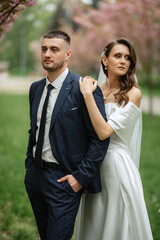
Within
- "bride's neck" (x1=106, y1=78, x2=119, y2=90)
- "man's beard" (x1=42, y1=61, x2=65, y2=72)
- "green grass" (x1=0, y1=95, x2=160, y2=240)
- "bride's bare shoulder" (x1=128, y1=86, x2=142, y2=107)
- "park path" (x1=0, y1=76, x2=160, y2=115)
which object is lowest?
"park path" (x1=0, y1=76, x2=160, y2=115)

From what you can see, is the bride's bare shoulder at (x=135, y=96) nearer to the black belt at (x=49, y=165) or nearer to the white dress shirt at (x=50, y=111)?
the white dress shirt at (x=50, y=111)

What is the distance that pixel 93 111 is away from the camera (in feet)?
7.68

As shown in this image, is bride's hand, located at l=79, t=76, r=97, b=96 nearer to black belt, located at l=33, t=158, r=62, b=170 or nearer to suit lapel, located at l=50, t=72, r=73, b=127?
suit lapel, located at l=50, t=72, r=73, b=127

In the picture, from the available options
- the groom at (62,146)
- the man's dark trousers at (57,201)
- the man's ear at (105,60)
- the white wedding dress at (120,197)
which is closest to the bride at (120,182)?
the white wedding dress at (120,197)

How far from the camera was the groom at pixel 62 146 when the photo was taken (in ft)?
7.80

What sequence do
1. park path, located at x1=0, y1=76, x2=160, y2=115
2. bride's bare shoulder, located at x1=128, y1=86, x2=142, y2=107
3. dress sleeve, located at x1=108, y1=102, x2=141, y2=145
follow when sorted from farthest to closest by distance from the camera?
1. park path, located at x1=0, y1=76, x2=160, y2=115
2. bride's bare shoulder, located at x1=128, y1=86, x2=142, y2=107
3. dress sleeve, located at x1=108, y1=102, x2=141, y2=145

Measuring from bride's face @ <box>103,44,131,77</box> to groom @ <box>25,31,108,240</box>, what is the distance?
51 cm

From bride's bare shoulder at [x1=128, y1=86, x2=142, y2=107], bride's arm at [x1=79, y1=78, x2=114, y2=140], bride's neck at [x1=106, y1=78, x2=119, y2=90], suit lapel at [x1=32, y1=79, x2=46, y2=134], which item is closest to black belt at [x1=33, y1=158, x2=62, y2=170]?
suit lapel at [x1=32, y1=79, x2=46, y2=134]

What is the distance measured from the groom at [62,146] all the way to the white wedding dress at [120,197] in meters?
0.22

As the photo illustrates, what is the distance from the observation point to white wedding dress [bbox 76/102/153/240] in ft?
8.68

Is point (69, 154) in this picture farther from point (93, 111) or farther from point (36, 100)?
point (36, 100)

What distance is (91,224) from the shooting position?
2.81 metres

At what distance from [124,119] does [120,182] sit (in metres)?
0.59

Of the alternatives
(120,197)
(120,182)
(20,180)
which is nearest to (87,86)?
(120,182)
